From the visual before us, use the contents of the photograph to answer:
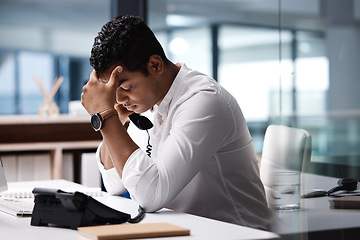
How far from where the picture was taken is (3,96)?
8047 millimetres

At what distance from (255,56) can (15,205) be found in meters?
1.96

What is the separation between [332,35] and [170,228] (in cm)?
79

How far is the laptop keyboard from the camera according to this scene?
178 cm

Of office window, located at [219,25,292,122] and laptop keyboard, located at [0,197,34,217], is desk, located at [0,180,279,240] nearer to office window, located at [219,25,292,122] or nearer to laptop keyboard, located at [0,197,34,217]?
laptop keyboard, located at [0,197,34,217]

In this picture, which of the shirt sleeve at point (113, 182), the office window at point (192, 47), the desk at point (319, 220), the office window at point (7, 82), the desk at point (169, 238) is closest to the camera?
the desk at point (169, 238)

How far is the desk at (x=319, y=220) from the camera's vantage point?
1.69m

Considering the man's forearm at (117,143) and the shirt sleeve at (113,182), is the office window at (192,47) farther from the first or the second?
the man's forearm at (117,143)

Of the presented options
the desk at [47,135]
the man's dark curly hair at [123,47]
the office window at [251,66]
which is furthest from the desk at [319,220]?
the desk at [47,135]

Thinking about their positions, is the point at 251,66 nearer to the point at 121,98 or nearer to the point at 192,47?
the point at 192,47

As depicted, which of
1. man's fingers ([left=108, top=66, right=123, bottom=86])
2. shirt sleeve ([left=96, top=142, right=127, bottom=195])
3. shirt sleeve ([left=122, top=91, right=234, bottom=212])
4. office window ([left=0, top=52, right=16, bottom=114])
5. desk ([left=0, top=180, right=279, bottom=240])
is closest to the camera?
desk ([left=0, top=180, right=279, bottom=240])

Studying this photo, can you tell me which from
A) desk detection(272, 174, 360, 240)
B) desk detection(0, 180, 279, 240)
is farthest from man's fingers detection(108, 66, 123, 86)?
desk detection(272, 174, 360, 240)

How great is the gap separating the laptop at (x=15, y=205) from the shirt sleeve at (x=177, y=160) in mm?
326

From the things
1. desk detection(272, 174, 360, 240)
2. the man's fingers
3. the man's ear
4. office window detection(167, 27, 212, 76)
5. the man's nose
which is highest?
office window detection(167, 27, 212, 76)

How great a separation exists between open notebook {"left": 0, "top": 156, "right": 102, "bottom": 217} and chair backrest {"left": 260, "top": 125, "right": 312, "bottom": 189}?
0.66 meters
